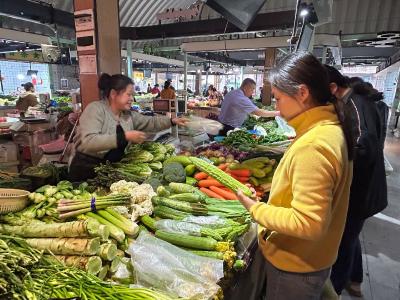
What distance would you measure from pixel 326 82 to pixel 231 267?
1165mm

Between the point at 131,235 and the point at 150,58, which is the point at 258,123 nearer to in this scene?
the point at 131,235

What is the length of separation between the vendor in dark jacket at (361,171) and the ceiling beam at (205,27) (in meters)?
4.00

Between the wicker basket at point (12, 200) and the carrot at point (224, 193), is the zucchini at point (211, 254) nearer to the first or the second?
the carrot at point (224, 193)

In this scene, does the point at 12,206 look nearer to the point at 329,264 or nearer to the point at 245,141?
the point at 329,264

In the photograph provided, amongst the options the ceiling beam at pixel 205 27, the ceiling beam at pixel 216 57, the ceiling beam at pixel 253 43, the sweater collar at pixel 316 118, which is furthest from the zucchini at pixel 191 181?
the ceiling beam at pixel 216 57

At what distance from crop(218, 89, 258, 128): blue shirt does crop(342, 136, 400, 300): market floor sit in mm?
2941

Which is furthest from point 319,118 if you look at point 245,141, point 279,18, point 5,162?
point 5,162

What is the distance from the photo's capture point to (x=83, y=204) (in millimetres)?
1759

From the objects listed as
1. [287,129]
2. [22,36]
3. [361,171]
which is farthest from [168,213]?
[22,36]

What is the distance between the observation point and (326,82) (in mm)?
1330

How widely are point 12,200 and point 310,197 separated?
5.79 ft

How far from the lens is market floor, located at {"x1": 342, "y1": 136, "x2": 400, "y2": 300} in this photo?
3.11m

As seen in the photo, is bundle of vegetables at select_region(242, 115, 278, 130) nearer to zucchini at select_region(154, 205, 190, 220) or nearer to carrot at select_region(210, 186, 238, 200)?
carrot at select_region(210, 186, 238, 200)

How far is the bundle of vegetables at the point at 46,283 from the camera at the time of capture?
1.15 metres
